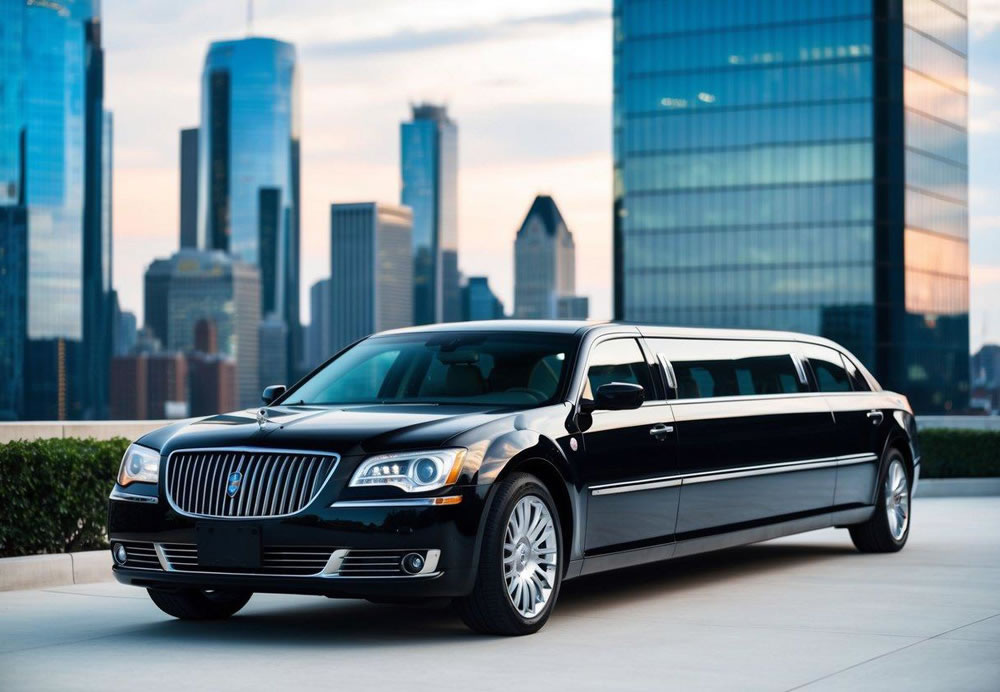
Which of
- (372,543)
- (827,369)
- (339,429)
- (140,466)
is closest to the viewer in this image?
(372,543)

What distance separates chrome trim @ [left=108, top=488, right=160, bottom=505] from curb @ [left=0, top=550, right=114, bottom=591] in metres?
2.40

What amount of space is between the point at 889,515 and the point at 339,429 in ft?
19.4

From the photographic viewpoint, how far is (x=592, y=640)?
310 inches

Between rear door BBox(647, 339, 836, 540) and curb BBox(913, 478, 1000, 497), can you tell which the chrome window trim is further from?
curb BBox(913, 478, 1000, 497)

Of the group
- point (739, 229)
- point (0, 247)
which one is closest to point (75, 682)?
point (739, 229)

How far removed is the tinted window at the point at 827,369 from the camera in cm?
1173

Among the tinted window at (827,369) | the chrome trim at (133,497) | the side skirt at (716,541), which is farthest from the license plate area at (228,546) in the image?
the tinted window at (827,369)

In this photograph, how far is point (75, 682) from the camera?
6.69 metres

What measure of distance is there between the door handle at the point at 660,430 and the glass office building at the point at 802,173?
9289 cm

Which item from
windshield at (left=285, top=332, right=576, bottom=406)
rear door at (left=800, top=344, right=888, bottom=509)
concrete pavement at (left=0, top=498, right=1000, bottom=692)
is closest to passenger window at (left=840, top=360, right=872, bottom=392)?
rear door at (left=800, top=344, right=888, bottom=509)

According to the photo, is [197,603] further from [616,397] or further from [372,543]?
[616,397]

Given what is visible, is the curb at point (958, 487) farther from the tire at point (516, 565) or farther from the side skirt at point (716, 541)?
the tire at point (516, 565)

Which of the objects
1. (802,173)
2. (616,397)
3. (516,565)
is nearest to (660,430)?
(616,397)

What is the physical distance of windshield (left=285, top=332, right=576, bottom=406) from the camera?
8789 millimetres
